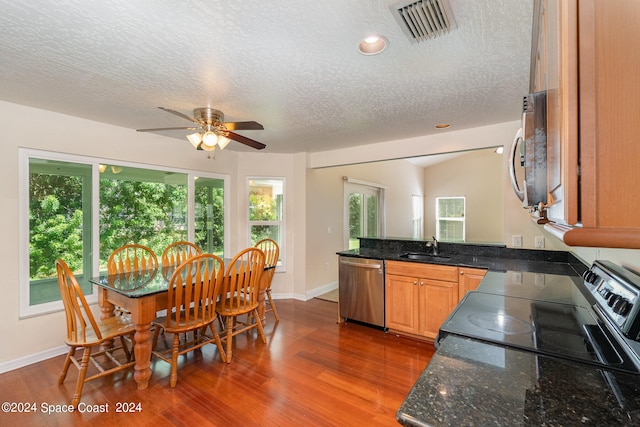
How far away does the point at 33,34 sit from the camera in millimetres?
1511

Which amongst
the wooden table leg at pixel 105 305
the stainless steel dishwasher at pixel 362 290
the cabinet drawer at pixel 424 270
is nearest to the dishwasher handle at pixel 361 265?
the stainless steel dishwasher at pixel 362 290

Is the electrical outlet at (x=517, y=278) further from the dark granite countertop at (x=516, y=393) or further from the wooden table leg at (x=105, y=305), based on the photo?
the wooden table leg at (x=105, y=305)

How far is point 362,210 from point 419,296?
9.72ft

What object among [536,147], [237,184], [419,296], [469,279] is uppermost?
[237,184]

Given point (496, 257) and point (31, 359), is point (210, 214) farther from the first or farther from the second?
point (496, 257)

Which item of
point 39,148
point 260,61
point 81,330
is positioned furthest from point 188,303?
point 39,148

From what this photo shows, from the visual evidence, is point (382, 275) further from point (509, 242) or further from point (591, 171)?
point (591, 171)

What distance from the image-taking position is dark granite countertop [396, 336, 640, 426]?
2.14ft

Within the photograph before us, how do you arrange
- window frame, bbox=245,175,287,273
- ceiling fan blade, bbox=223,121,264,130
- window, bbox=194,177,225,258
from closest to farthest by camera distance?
ceiling fan blade, bbox=223,121,264,130 < window, bbox=194,177,225,258 < window frame, bbox=245,175,287,273

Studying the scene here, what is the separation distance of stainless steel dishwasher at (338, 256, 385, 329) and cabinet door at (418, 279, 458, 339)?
439 mm

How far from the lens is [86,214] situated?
9.84ft

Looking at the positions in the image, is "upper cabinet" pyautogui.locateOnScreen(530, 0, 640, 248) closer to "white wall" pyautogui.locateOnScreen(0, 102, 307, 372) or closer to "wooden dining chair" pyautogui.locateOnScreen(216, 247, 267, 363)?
"wooden dining chair" pyautogui.locateOnScreen(216, 247, 267, 363)

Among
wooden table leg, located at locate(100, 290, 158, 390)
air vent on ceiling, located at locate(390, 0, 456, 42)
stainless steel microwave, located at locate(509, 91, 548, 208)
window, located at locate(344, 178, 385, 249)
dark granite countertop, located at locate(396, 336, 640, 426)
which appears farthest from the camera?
window, located at locate(344, 178, 385, 249)

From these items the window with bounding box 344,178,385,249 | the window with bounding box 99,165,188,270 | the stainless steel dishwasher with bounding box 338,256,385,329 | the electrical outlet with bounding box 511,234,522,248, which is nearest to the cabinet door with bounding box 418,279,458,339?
the stainless steel dishwasher with bounding box 338,256,385,329
